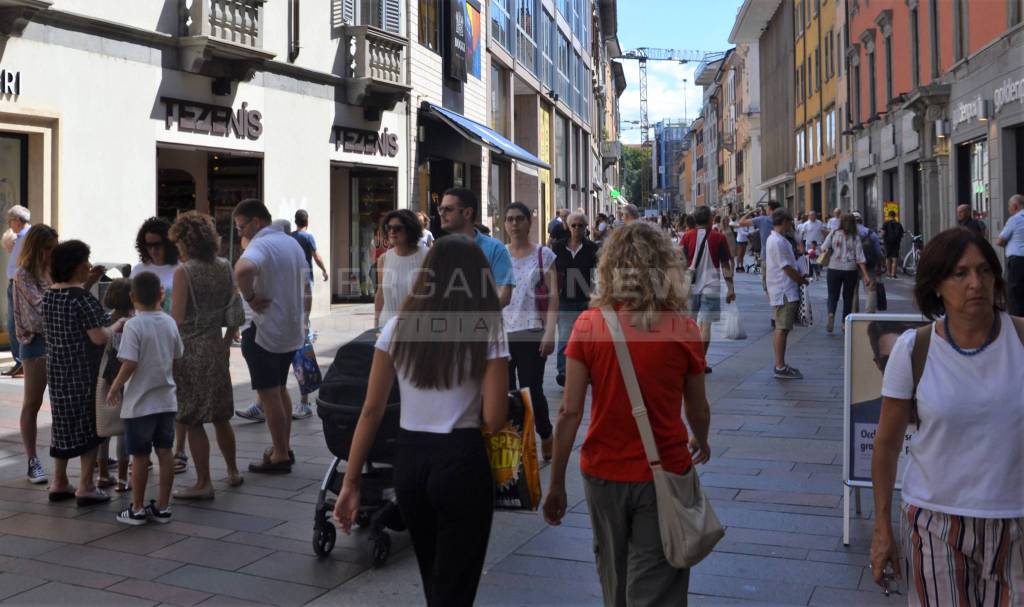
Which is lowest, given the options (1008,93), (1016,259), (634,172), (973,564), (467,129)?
(973,564)

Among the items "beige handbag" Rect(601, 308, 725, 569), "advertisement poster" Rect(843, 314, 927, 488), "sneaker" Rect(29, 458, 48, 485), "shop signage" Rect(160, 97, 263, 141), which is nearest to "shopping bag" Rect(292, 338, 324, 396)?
"sneaker" Rect(29, 458, 48, 485)

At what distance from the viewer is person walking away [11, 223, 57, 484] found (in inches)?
273

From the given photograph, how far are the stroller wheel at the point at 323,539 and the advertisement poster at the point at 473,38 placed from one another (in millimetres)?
21482

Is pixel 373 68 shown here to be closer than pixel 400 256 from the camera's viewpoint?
No

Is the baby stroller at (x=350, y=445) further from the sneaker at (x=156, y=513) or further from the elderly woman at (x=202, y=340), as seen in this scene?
the elderly woman at (x=202, y=340)

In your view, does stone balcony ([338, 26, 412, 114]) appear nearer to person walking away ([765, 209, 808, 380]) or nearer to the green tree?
person walking away ([765, 209, 808, 380])

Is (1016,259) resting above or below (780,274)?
above

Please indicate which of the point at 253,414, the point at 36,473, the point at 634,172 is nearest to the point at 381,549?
the point at 36,473

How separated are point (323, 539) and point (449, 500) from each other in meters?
2.03

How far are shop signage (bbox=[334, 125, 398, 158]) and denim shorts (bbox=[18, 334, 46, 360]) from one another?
41.8ft

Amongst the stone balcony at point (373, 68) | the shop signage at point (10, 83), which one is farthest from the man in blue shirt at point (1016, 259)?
the shop signage at point (10, 83)

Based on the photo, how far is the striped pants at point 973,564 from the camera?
9.55 feet

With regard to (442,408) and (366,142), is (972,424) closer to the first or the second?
(442,408)

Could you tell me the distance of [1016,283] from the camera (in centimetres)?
1445
